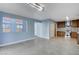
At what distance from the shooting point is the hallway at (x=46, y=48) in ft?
7.48

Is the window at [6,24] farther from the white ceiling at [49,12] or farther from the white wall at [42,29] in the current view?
the white wall at [42,29]

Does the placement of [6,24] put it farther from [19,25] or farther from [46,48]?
[46,48]

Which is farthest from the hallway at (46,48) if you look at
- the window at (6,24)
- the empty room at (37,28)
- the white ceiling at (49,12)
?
the white ceiling at (49,12)

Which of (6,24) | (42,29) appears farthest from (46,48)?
(6,24)

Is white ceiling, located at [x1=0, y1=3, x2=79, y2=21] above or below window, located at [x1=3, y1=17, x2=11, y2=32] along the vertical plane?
above

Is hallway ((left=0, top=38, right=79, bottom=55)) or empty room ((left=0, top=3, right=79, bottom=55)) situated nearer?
hallway ((left=0, top=38, right=79, bottom=55))

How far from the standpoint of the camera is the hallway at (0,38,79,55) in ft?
7.48

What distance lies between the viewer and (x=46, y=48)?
2564mm

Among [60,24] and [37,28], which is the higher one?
[60,24]

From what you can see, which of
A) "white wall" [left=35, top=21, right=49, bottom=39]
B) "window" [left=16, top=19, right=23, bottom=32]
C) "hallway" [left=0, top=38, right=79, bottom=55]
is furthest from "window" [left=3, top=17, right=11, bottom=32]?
"white wall" [left=35, top=21, right=49, bottom=39]

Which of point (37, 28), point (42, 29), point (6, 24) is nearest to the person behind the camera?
point (6, 24)

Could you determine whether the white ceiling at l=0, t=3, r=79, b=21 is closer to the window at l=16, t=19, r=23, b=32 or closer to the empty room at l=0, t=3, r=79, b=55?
the empty room at l=0, t=3, r=79, b=55
